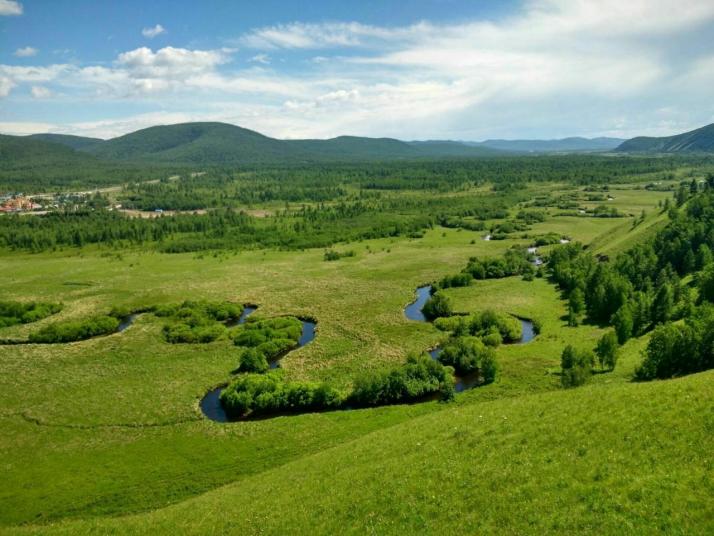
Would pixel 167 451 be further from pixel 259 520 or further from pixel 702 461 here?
pixel 702 461

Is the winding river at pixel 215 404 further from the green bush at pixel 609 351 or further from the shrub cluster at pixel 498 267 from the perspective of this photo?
the shrub cluster at pixel 498 267

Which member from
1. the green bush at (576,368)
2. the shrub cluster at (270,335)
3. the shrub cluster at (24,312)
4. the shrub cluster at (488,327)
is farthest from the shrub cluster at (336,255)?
the green bush at (576,368)

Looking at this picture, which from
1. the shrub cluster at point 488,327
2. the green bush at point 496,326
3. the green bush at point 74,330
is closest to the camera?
the shrub cluster at point 488,327

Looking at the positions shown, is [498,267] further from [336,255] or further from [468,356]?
[468,356]

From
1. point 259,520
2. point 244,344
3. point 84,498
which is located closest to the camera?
point 259,520

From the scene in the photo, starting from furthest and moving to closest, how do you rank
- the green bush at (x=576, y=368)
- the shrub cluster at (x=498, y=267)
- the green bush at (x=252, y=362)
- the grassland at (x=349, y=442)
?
the shrub cluster at (x=498, y=267) < the green bush at (x=252, y=362) < the green bush at (x=576, y=368) < the grassland at (x=349, y=442)

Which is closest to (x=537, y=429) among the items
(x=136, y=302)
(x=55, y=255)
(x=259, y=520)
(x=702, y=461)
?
(x=702, y=461)
